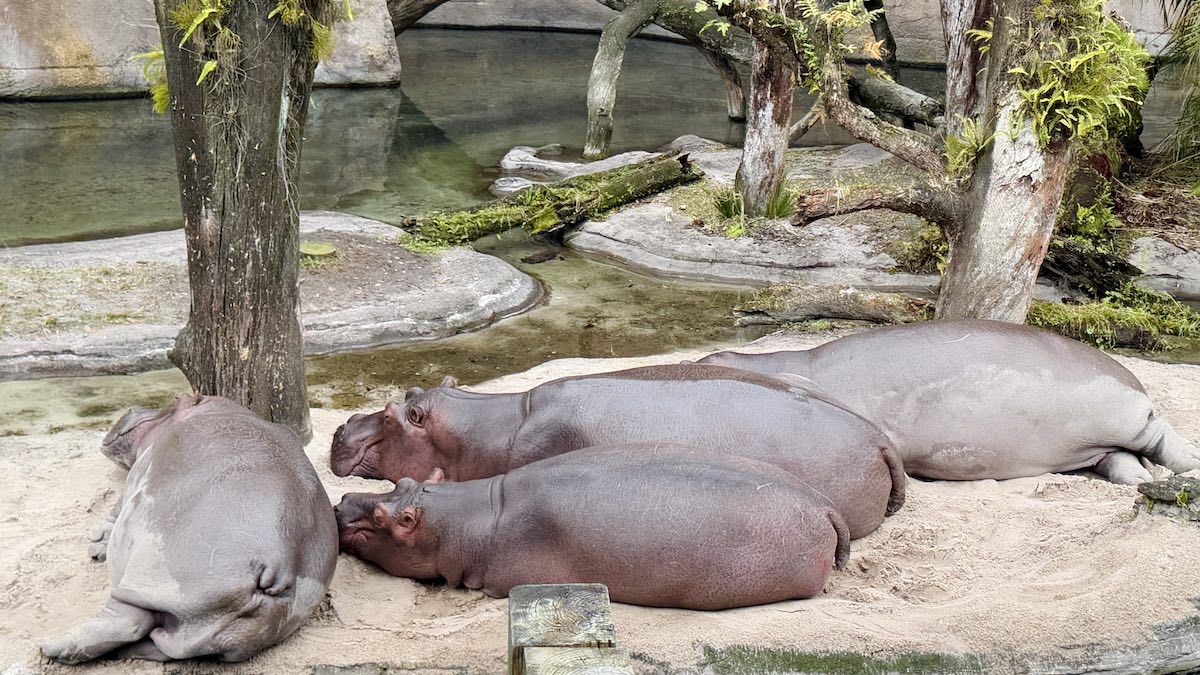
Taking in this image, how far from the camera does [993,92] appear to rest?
233 inches

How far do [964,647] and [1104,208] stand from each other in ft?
18.9

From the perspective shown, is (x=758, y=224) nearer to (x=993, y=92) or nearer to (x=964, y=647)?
(x=993, y=92)

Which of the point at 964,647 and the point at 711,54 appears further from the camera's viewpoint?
the point at 711,54

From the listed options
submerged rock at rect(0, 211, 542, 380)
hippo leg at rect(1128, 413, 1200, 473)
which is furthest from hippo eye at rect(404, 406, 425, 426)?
hippo leg at rect(1128, 413, 1200, 473)

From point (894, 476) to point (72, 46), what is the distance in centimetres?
1140

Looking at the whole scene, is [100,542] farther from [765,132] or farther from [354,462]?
[765,132]

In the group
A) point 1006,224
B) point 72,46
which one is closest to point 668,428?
point 1006,224

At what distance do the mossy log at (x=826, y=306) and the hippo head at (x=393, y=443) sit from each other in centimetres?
296

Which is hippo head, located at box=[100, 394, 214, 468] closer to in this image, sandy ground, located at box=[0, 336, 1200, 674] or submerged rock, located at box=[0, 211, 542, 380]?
sandy ground, located at box=[0, 336, 1200, 674]

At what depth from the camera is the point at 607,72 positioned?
11117 mm

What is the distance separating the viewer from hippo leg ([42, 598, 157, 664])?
10.1 feet

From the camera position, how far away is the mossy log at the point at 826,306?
6789 millimetres

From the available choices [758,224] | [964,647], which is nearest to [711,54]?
[758,224]

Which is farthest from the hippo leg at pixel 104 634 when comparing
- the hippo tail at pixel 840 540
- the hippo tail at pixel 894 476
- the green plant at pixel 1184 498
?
the green plant at pixel 1184 498
